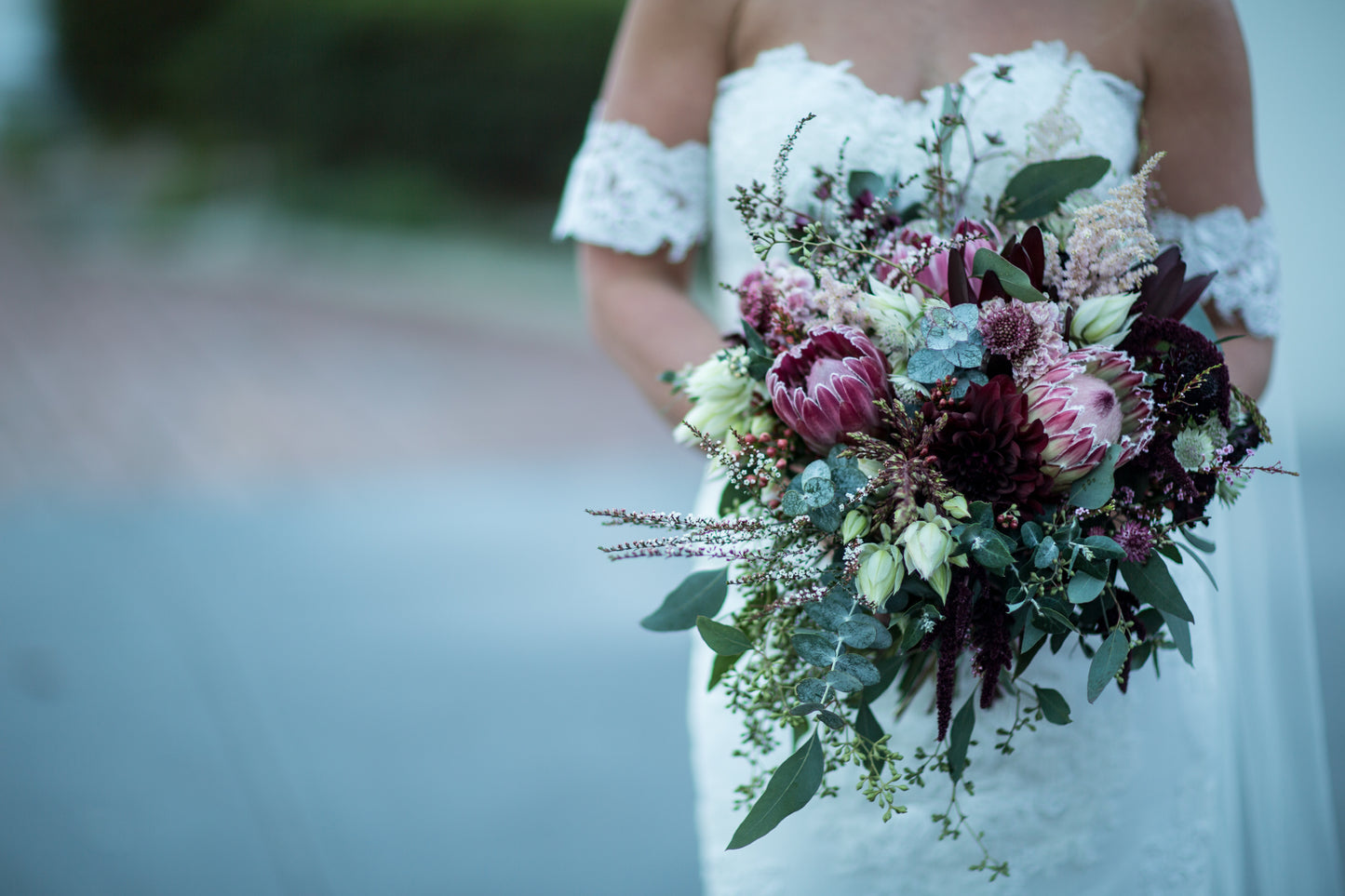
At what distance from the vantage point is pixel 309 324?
8883 mm

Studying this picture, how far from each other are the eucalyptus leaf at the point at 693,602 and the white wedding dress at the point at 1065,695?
34 cm

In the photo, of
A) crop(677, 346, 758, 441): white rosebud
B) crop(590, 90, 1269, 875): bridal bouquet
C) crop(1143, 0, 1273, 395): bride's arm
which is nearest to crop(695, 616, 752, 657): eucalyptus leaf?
crop(590, 90, 1269, 875): bridal bouquet

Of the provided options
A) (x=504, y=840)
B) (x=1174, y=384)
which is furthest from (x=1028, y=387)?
(x=504, y=840)

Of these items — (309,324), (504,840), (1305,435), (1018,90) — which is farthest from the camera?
(309,324)

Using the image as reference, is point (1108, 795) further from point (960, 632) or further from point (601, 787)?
point (601, 787)

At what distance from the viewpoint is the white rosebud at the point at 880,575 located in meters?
0.82

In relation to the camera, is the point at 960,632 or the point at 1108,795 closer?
the point at 960,632

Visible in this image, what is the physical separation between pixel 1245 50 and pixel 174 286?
9.55m

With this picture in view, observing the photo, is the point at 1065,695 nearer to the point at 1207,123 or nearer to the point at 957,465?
the point at 957,465

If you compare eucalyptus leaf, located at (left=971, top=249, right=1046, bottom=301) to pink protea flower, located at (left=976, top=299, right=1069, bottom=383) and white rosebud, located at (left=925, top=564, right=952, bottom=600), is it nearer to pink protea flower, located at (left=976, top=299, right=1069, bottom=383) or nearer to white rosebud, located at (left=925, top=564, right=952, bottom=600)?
pink protea flower, located at (left=976, top=299, right=1069, bottom=383)

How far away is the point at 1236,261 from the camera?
137cm

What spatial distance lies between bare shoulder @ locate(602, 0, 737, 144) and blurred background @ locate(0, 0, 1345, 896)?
0.73 meters

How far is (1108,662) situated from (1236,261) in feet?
2.50

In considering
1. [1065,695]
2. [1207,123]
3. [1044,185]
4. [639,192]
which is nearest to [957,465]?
[1044,185]
